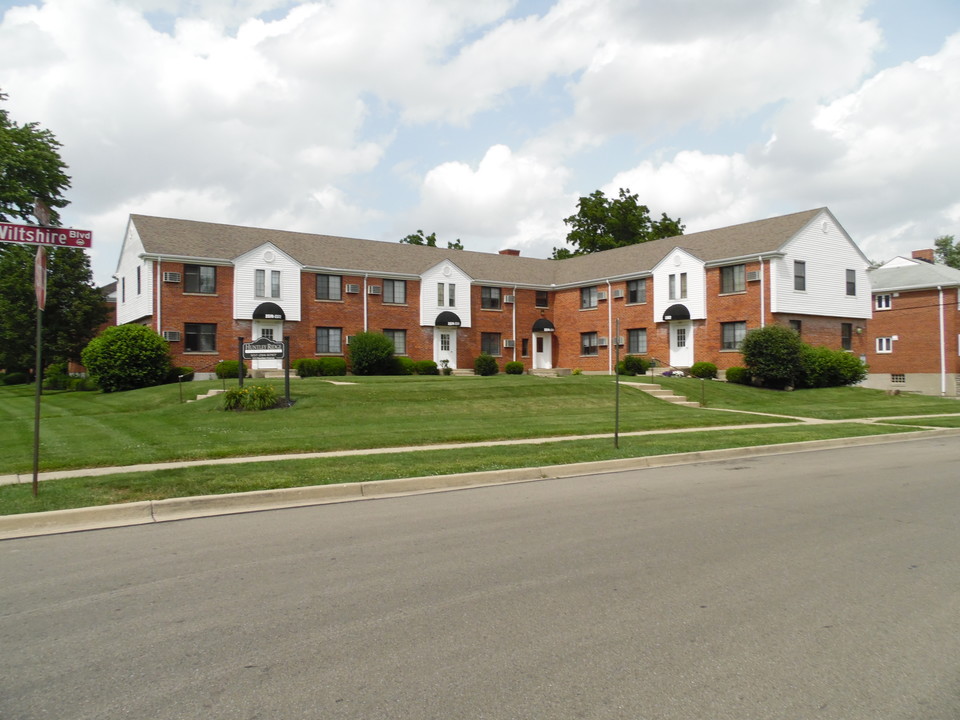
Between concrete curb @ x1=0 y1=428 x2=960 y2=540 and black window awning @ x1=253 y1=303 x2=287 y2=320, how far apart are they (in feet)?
86.5

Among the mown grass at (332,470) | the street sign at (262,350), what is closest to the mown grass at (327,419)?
the street sign at (262,350)

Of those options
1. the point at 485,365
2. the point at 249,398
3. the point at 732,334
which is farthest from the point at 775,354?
the point at 249,398

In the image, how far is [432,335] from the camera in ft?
136

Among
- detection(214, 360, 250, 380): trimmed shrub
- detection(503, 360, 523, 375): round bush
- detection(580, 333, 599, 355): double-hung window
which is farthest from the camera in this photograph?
detection(580, 333, 599, 355): double-hung window

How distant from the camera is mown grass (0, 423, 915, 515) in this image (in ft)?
30.7

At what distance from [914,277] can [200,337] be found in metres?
41.0

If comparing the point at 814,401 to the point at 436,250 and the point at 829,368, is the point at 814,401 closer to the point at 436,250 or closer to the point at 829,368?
the point at 829,368

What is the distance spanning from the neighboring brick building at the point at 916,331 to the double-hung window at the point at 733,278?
1340 centimetres

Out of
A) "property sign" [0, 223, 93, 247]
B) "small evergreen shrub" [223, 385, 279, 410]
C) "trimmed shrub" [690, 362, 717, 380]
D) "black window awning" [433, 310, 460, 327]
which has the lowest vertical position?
"small evergreen shrub" [223, 385, 279, 410]

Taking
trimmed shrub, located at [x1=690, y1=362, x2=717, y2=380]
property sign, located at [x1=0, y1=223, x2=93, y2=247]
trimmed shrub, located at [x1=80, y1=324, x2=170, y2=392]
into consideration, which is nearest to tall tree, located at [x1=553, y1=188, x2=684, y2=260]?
trimmed shrub, located at [x1=690, y1=362, x2=717, y2=380]

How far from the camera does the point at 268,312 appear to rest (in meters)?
36.3

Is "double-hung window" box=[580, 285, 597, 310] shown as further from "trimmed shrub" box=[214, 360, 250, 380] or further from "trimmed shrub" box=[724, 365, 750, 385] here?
"trimmed shrub" box=[214, 360, 250, 380]

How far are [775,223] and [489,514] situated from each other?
33.0 metres

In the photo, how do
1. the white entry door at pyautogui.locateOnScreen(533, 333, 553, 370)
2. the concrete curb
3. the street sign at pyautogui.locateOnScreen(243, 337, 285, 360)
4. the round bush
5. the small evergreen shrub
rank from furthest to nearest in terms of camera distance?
the white entry door at pyautogui.locateOnScreen(533, 333, 553, 370), the round bush, the street sign at pyautogui.locateOnScreen(243, 337, 285, 360), the small evergreen shrub, the concrete curb
